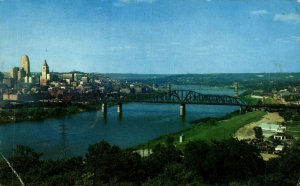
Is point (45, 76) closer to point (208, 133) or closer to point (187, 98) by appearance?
point (187, 98)

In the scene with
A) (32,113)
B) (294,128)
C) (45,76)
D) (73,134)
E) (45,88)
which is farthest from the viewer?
(45,76)

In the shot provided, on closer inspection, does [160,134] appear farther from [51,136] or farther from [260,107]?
[260,107]

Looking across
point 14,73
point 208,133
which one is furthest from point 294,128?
point 14,73

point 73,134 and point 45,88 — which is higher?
point 45,88

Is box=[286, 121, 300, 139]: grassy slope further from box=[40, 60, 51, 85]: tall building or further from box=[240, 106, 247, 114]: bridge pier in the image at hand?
box=[40, 60, 51, 85]: tall building

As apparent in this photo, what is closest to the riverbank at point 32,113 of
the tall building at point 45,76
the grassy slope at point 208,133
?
the grassy slope at point 208,133

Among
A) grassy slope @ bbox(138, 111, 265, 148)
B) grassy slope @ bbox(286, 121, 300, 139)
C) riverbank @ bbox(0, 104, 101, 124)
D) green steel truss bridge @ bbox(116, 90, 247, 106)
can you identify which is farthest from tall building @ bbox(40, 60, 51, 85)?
grassy slope @ bbox(286, 121, 300, 139)

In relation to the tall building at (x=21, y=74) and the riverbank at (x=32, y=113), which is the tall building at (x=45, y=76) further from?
the riverbank at (x=32, y=113)

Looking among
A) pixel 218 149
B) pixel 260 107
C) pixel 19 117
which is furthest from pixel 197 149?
pixel 260 107

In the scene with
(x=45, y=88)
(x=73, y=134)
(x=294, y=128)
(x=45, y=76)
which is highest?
(x=45, y=76)
